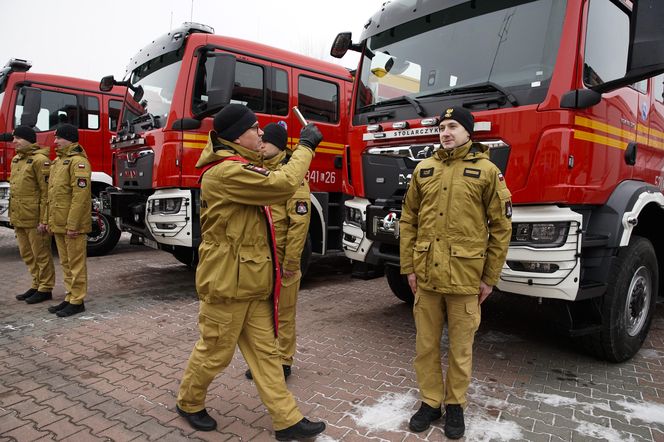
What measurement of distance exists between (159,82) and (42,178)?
65.1 inches

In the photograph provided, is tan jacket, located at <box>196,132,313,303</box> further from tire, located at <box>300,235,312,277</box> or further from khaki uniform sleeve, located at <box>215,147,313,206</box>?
tire, located at <box>300,235,312,277</box>

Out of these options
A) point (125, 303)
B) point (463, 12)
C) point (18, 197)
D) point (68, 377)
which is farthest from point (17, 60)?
point (463, 12)

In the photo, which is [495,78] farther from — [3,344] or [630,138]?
[3,344]

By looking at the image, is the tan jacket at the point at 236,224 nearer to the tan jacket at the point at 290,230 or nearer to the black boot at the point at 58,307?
the tan jacket at the point at 290,230

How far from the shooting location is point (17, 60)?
7.54 metres

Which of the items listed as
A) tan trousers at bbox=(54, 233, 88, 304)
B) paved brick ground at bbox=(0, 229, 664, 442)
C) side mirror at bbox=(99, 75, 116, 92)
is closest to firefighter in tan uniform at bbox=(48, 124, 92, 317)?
tan trousers at bbox=(54, 233, 88, 304)

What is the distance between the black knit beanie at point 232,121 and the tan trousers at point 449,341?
4.44 feet

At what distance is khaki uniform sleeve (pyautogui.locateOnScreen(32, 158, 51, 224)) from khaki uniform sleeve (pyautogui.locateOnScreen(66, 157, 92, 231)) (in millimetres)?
611

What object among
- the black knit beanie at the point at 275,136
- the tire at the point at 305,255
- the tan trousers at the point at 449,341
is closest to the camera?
the tan trousers at the point at 449,341

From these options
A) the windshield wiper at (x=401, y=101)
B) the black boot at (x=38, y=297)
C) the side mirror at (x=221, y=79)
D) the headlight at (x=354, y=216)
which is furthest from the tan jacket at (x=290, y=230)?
the black boot at (x=38, y=297)

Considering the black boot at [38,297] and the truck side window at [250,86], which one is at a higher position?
the truck side window at [250,86]

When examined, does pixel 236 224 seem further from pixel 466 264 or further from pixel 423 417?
pixel 423 417

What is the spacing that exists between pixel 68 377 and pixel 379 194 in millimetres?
2707

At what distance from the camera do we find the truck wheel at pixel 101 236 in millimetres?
8117
